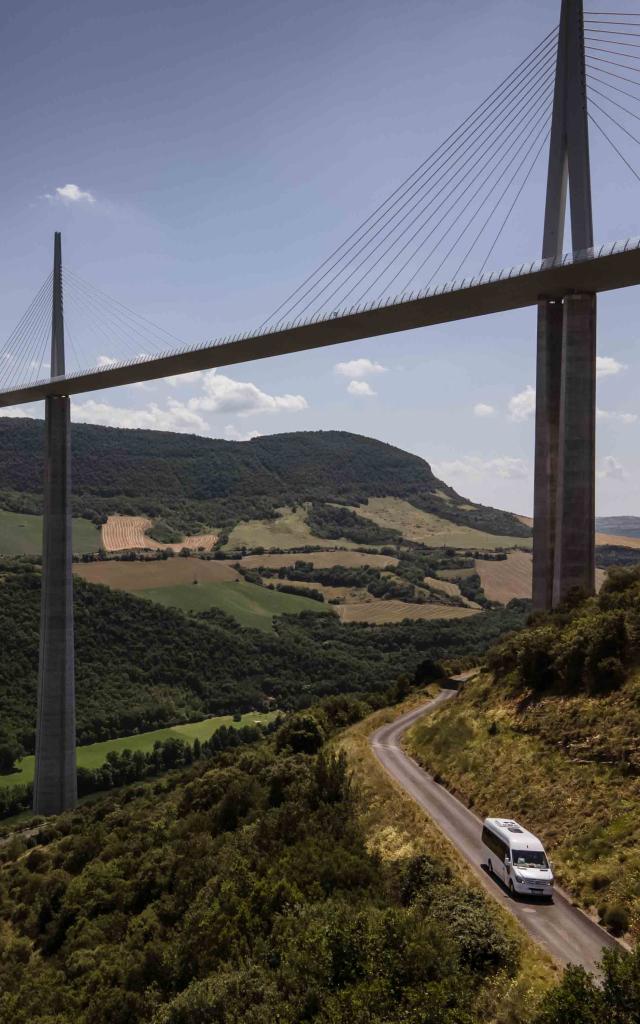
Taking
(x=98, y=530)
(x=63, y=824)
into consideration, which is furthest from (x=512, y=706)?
(x=98, y=530)

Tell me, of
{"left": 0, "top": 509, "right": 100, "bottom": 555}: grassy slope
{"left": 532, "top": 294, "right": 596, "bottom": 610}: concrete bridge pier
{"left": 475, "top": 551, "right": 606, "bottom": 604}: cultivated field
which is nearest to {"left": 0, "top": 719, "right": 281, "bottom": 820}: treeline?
{"left": 532, "top": 294, "right": 596, "bottom": 610}: concrete bridge pier

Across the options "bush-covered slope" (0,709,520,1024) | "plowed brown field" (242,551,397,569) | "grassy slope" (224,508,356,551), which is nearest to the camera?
"bush-covered slope" (0,709,520,1024)

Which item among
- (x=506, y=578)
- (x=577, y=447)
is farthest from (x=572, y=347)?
(x=506, y=578)

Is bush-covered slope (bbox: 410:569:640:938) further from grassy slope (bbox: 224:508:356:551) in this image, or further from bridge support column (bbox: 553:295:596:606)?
grassy slope (bbox: 224:508:356:551)

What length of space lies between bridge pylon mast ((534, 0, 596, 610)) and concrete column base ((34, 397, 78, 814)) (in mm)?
25863

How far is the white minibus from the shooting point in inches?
516

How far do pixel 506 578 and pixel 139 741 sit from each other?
86.8 metres

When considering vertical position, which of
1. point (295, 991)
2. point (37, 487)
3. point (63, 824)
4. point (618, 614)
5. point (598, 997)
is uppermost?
point (37, 487)

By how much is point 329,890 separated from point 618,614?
424 inches

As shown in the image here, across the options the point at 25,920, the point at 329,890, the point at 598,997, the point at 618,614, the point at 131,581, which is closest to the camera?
the point at 598,997

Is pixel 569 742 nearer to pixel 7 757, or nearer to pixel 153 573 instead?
pixel 7 757

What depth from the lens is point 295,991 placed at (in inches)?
445

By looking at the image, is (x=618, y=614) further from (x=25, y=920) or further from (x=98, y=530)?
(x=98, y=530)

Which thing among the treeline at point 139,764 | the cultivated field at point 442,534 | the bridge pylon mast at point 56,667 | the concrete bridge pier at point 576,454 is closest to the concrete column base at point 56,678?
the bridge pylon mast at point 56,667
